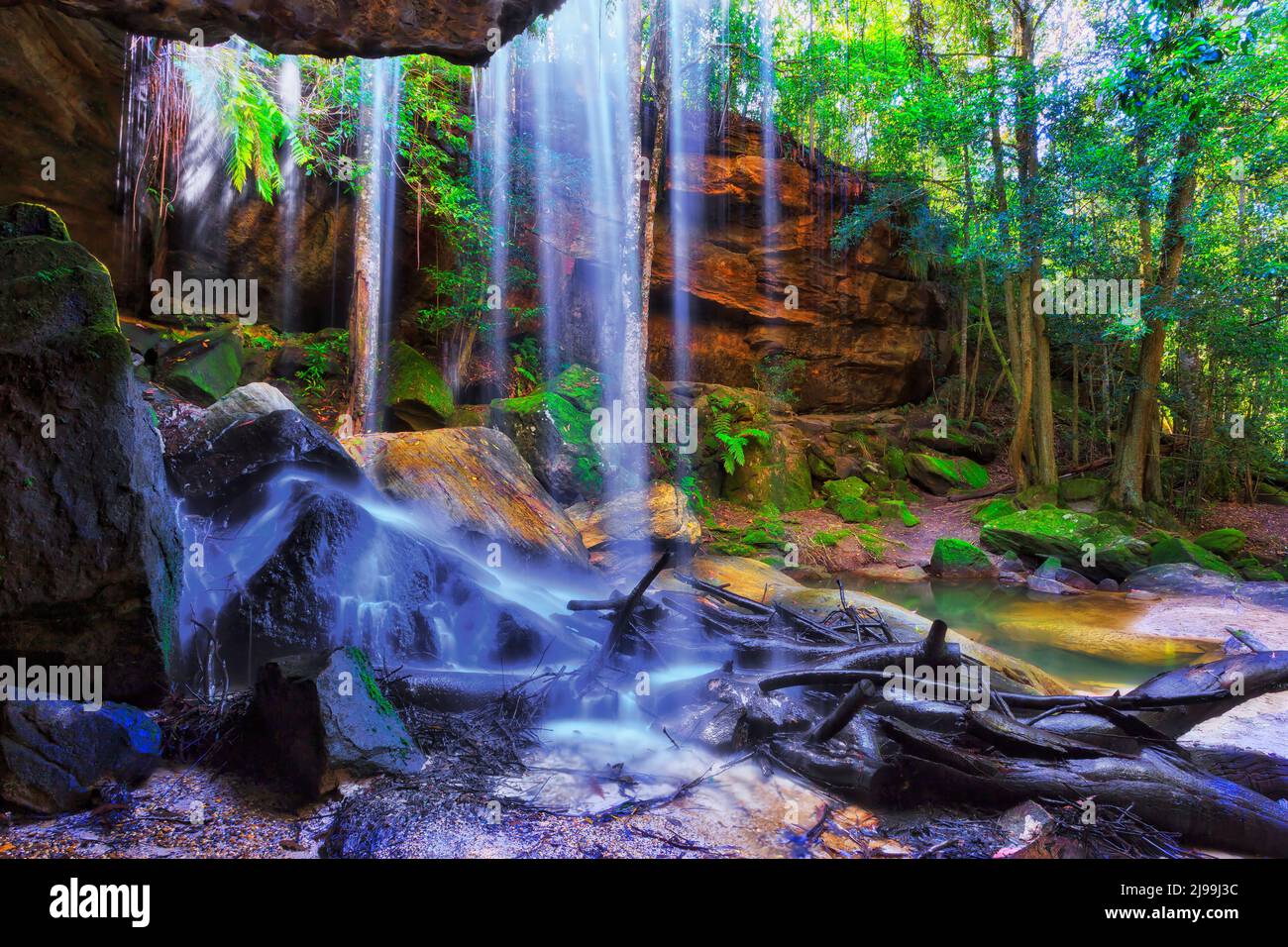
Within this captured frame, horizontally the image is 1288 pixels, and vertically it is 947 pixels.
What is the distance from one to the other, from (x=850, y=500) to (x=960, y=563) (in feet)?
12.2

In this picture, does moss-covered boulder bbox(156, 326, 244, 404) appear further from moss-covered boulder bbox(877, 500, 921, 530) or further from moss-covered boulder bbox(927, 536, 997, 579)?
moss-covered boulder bbox(877, 500, 921, 530)

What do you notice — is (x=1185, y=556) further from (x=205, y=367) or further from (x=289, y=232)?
(x=289, y=232)

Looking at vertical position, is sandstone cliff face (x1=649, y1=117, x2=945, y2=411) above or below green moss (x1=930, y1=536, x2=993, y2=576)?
above

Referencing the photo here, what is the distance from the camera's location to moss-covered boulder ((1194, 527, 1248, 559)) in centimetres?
1230

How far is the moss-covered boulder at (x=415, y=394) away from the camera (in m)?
12.1

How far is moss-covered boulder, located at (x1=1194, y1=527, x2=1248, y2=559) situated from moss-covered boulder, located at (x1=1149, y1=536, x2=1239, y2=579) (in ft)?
2.00

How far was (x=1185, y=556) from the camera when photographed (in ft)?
37.2

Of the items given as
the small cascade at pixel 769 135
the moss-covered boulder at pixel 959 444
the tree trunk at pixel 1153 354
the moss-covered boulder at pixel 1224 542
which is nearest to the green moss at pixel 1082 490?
the tree trunk at pixel 1153 354

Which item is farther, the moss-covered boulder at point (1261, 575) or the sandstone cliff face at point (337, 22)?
the moss-covered boulder at point (1261, 575)

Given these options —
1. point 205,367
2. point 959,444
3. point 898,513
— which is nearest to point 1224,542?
point 898,513

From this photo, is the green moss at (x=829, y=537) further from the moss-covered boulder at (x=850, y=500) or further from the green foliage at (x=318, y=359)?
the green foliage at (x=318, y=359)

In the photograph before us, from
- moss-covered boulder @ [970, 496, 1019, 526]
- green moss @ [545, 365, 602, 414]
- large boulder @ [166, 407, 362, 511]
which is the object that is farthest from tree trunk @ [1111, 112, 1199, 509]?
large boulder @ [166, 407, 362, 511]

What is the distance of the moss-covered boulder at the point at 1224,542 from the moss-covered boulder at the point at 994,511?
11.0 ft
